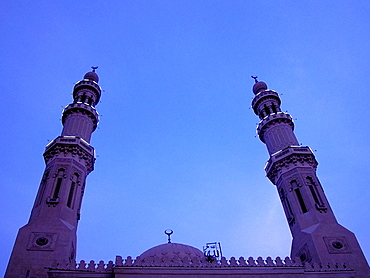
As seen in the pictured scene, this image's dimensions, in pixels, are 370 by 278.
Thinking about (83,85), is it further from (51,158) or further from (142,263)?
Result: (142,263)

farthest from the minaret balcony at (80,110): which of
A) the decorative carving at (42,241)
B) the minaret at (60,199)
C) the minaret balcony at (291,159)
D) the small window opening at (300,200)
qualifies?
the small window opening at (300,200)

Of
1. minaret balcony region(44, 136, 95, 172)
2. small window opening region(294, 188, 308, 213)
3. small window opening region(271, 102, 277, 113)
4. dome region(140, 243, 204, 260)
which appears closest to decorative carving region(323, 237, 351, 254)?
small window opening region(294, 188, 308, 213)

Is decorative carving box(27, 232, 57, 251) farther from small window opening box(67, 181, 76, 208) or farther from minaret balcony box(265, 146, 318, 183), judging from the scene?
minaret balcony box(265, 146, 318, 183)

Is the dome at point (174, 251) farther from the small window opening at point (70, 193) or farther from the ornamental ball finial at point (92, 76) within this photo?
the ornamental ball finial at point (92, 76)

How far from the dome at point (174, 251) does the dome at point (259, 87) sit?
19.1m

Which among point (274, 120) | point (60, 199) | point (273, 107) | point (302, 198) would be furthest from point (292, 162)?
point (60, 199)

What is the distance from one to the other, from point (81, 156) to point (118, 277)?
1157 centimetres

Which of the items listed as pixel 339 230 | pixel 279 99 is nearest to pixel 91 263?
pixel 339 230

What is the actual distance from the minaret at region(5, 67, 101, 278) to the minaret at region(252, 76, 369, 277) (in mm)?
14501

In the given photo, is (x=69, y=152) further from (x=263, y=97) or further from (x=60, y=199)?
(x=263, y=97)

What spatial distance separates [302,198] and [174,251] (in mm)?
9863

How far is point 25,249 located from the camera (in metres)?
20.9

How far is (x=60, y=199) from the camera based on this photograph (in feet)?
79.8

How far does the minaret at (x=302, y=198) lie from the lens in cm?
2316
